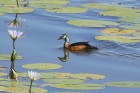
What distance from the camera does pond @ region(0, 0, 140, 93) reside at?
7676 millimetres

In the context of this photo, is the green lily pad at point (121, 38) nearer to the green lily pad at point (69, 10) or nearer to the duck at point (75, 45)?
the duck at point (75, 45)

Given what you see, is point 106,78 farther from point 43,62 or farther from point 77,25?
point 77,25

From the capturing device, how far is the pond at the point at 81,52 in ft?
25.2

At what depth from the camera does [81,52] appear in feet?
33.2

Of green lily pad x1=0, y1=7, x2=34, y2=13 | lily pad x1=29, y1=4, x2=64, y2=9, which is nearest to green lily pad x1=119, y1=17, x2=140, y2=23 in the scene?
lily pad x1=29, y1=4, x2=64, y2=9

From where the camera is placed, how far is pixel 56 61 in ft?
30.0

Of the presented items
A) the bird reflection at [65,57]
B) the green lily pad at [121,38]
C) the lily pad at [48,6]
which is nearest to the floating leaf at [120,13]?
the lily pad at [48,6]

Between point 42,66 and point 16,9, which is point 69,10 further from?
point 42,66

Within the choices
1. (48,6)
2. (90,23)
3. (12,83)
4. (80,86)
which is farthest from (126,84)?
(48,6)

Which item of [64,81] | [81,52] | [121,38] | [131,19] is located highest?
[131,19]

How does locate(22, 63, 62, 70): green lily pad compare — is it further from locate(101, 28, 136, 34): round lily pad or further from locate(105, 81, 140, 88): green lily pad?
locate(101, 28, 136, 34): round lily pad

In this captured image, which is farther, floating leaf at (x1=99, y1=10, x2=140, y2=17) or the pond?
floating leaf at (x1=99, y1=10, x2=140, y2=17)

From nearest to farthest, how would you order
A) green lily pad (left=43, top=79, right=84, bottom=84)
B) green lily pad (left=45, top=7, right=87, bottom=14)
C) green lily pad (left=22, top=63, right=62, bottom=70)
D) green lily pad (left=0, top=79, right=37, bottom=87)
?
green lily pad (left=0, top=79, right=37, bottom=87), green lily pad (left=43, top=79, right=84, bottom=84), green lily pad (left=22, top=63, right=62, bottom=70), green lily pad (left=45, top=7, right=87, bottom=14)

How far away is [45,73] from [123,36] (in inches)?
118
